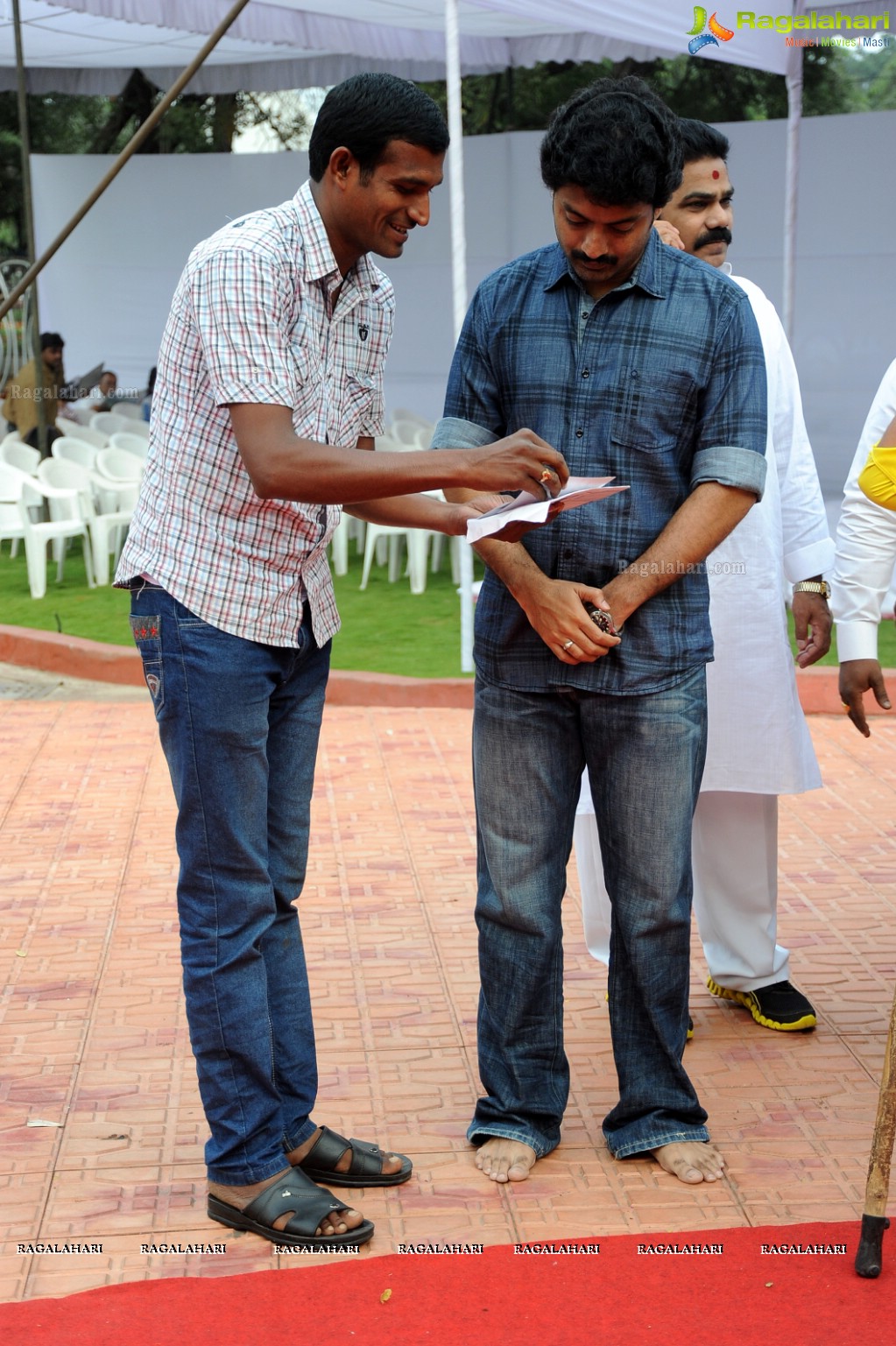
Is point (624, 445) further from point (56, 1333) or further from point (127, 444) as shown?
point (127, 444)

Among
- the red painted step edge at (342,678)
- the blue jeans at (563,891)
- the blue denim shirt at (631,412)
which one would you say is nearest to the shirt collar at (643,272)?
the blue denim shirt at (631,412)

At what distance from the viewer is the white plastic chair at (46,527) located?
10.2m

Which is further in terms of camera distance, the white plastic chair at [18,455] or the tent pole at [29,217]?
the white plastic chair at [18,455]

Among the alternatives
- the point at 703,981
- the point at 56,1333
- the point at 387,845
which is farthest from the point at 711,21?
the point at 56,1333

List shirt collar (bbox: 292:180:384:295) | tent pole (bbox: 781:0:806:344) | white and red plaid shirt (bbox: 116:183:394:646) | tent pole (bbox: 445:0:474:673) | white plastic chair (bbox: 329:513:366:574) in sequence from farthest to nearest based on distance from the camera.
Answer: white plastic chair (bbox: 329:513:366:574) → tent pole (bbox: 781:0:806:344) → tent pole (bbox: 445:0:474:673) → shirt collar (bbox: 292:180:384:295) → white and red plaid shirt (bbox: 116:183:394:646)

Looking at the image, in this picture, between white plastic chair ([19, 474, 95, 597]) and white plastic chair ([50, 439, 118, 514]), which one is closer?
white plastic chair ([19, 474, 95, 597])

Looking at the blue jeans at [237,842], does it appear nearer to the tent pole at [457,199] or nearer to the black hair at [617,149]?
the black hair at [617,149]

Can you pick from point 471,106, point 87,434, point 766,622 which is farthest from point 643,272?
point 471,106

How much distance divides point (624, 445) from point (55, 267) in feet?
48.8

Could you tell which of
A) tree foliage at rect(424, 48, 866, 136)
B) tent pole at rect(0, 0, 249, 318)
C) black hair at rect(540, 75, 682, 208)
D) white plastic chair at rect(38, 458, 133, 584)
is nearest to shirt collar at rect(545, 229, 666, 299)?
black hair at rect(540, 75, 682, 208)

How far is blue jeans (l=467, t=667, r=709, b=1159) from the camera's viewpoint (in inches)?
118

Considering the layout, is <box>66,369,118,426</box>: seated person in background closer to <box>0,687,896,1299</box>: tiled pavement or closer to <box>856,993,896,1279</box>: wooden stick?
<box>0,687,896,1299</box>: tiled pavement

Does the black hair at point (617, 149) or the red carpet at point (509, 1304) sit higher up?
the black hair at point (617, 149)

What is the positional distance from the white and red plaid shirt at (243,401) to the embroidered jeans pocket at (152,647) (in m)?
0.08
